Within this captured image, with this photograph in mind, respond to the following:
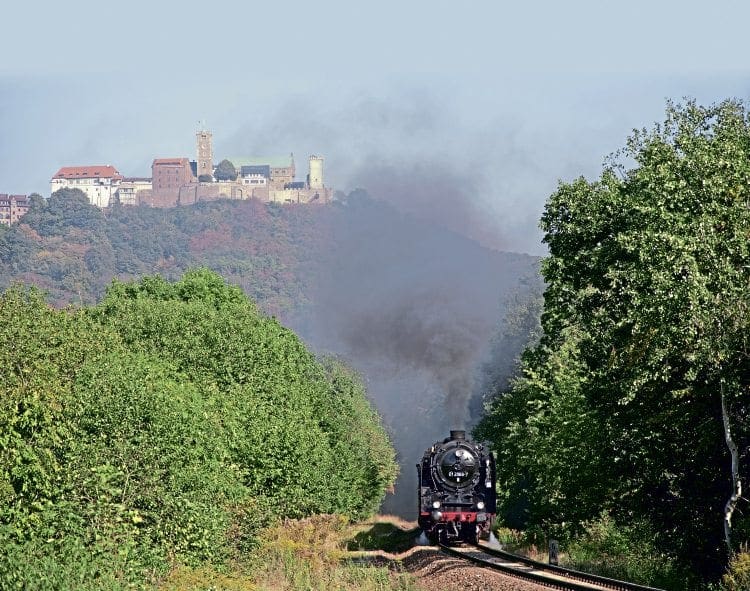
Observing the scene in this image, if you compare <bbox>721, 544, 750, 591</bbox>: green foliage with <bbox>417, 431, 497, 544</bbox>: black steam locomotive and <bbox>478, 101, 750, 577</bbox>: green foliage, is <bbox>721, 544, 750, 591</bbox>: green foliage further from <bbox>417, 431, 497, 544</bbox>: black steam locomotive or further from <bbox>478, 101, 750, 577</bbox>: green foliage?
<bbox>417, 431, 497, 544</bbox>: black steam locomotive

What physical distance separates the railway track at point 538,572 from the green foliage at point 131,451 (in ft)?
28.5

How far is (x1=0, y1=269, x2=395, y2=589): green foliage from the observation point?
3550cm

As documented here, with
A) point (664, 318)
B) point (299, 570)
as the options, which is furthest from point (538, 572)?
point (664, 318)

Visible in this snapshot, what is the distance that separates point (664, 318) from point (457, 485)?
23.5 metres

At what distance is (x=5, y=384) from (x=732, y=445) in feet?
72.1

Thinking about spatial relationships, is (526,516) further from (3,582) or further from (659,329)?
(3,582)

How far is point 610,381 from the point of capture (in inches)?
1609

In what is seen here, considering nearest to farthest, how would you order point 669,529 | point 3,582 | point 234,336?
point 3,582
point 669,529
point 234,336

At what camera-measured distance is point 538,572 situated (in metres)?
44.1

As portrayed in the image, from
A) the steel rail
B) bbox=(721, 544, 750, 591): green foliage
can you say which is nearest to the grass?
the steel rail

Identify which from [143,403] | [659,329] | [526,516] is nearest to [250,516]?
[143,403]

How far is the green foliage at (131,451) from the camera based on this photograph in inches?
1398

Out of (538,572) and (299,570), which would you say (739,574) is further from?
(299,570)

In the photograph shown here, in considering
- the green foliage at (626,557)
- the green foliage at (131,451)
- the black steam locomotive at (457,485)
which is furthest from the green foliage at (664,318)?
the green foliage at (131,451)
